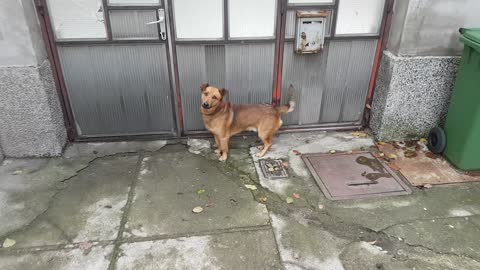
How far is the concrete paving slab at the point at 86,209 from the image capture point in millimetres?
3488

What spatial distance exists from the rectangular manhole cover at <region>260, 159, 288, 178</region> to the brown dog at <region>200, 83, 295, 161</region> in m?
0.18

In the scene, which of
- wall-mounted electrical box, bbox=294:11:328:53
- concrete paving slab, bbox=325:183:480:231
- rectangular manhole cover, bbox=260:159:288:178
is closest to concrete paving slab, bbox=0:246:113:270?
rectangular manhole cover, bbox=260:159:288:178

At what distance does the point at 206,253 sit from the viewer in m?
3.30

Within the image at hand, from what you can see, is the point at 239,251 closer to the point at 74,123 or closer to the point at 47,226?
the point at 47,226

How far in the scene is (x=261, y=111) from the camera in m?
4.61

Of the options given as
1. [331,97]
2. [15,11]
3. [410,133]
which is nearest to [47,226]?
[15,11]

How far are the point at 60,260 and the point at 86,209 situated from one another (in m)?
0.68

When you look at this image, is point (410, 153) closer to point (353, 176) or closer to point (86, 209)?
point (353, 176)

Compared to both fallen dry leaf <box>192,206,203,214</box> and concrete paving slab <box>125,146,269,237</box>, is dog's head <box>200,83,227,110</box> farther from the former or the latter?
fallen dry leaf <box>192,206,203,214</box>

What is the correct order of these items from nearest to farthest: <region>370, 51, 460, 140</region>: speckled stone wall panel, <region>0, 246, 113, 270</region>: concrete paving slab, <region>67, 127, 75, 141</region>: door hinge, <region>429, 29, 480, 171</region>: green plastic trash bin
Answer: <region>0, 246, 113, 270</region>: concrete paving slab < <region>429, 29, 480, 171</region>: green plastic trash bin < <region>370, 51, 460, 140</region>: speckled stone wall panel < <region>67, 127, 75, 141</region>: door hinge

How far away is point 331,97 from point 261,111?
114 cm

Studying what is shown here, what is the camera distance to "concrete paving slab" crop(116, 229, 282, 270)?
3.19 m

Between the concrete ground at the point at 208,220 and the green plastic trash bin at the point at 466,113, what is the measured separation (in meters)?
0.36

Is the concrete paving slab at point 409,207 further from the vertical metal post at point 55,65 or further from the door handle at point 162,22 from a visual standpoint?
the vertical metal post at point 55,65
